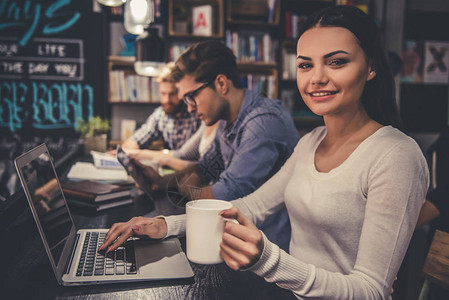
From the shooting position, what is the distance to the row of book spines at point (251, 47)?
12.9 feet

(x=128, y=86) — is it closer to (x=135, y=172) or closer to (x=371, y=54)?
(x=135, y=172)

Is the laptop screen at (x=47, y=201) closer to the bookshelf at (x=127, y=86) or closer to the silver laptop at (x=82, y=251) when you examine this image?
the silver laptop at (x=82, y=251)

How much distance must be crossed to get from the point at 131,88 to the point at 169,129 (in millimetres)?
885

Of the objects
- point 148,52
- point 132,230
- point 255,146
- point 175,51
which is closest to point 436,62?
point 175,51

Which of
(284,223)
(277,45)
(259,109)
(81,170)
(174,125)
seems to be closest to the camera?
(284,223)

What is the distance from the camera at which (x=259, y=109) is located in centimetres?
162

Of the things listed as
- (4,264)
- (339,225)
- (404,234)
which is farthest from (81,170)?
(404,234)

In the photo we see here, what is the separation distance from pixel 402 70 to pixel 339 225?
3908 millimetres

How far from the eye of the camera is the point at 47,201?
0.94 m

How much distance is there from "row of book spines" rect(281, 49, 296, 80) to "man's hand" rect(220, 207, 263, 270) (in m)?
3.53

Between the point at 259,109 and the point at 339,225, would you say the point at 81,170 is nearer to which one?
the point at 259,109

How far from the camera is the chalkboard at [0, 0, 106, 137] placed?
3789 mm

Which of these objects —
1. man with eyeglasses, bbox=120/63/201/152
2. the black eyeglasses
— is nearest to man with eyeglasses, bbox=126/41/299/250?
the black eyeglasses

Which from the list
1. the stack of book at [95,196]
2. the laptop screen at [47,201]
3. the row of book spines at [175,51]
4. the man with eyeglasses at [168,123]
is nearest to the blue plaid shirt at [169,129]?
the man with eyeglasses at [168,123]
